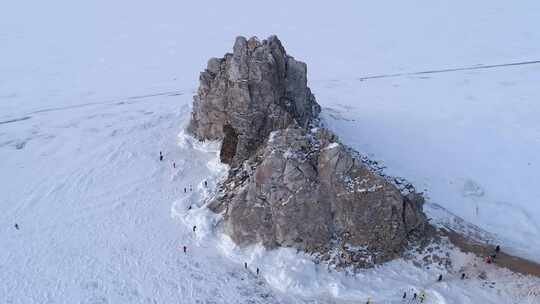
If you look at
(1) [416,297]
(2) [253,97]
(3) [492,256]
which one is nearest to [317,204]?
(1) [416,297]

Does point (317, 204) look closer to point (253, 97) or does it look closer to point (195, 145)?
point (253, 97)

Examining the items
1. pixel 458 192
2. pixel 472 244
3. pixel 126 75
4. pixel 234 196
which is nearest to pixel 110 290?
pixel 234 196

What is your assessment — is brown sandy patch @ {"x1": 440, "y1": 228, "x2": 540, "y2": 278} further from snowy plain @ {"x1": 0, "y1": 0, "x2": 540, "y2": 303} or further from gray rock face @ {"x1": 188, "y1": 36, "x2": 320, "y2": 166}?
gray rock face @ {"x1": 188, "y1": 36, "x2": 320, "y2": 166}

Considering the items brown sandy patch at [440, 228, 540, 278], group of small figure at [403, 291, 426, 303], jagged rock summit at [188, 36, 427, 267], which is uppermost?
jagged rock summit at [188, 36, 427, 267]

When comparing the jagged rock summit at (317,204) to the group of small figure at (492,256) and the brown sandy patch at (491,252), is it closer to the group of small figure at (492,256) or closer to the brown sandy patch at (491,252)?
the brown sandy patch at (491,252)

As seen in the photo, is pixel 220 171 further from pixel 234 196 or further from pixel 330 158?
pixel 330 158

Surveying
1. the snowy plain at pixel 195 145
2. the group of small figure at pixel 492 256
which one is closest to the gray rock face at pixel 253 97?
the snowy plain at pixel 195 145

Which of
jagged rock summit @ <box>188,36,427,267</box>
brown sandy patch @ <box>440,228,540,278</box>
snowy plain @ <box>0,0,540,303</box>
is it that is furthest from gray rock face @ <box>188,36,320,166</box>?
brown sandy patch @ <box>440,228,540,278</box>
